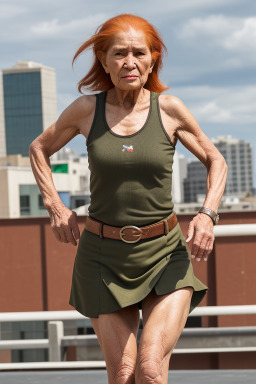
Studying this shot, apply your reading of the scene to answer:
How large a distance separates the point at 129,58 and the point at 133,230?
26.9 inches

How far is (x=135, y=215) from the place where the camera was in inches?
110

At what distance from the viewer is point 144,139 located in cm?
280

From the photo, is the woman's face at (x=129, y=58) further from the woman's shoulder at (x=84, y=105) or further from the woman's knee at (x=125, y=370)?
the woman's knee at (x=125, y=370)

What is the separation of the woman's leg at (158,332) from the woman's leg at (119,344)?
60 millimetres

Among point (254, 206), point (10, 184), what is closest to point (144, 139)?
point (10, 184)

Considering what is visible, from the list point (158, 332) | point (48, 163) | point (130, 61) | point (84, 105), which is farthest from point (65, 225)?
point (130, 61)

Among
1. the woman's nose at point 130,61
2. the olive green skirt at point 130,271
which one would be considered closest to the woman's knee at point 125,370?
the olive green skirt at point 130,271

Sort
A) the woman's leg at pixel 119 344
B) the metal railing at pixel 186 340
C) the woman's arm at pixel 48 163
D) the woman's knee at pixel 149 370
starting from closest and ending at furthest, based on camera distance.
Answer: the woman's knee at pixel 149 370 → the woman's leg at pixel 119 344 → the woman's arm at pixel 48 163 → the metal railing at pixel 186 340

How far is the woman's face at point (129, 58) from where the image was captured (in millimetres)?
2811

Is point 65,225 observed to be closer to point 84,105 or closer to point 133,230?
point 133,230

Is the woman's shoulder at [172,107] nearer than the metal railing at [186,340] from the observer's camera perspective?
Yes

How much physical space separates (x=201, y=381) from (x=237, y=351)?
1.48 feet

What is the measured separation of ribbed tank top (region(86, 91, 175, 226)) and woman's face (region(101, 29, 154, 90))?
0.16 m

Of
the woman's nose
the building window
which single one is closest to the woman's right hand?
the woman's nose
